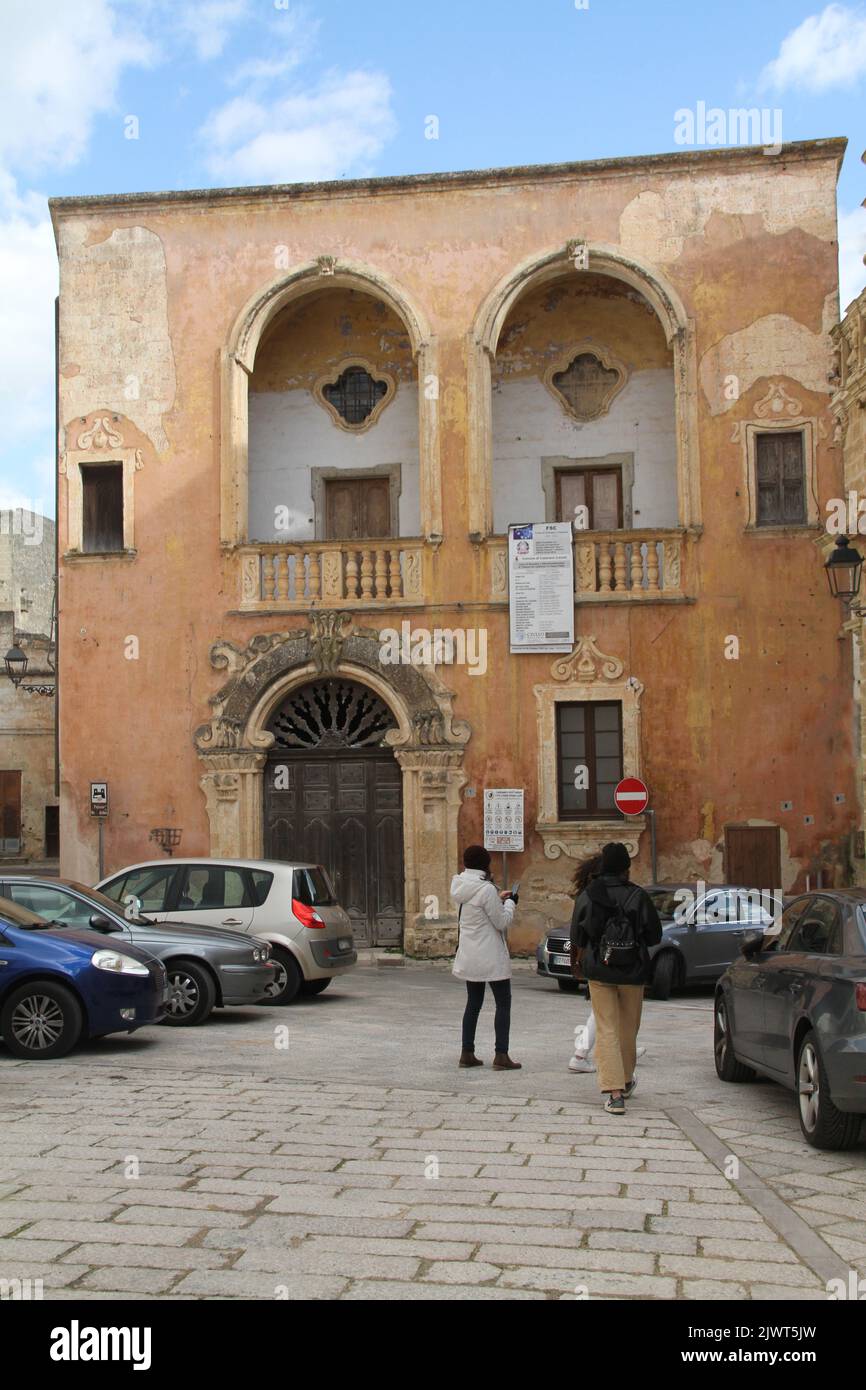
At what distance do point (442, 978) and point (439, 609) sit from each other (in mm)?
5449

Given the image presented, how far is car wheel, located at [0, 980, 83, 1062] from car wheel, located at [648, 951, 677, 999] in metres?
8.08

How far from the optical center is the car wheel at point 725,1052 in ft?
35.9

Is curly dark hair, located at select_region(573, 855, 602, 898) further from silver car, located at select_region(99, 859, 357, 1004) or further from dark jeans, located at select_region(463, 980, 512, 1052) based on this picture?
silver car, located at select_region(99, 859, 357, 1004)

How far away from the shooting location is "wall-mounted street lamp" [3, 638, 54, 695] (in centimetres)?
3219

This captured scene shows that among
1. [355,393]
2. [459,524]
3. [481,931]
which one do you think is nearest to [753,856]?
[459,524]

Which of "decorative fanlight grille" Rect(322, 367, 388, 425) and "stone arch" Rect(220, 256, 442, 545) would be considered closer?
Result: "stone arch" Rect(220, 256, 442, 545)

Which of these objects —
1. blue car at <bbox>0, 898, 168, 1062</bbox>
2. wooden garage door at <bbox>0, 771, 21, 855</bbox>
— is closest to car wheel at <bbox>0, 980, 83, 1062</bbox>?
blue car at <bbox>0, 898, 168, 1062</bbox>

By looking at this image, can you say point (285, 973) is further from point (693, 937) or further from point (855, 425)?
point (855, 425)

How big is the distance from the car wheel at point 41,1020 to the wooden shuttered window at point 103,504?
1275cm

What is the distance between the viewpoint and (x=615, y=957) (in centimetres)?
977

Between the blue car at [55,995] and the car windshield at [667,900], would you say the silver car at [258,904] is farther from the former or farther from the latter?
the car windshield at [667,900]

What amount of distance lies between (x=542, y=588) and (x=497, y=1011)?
1139cm

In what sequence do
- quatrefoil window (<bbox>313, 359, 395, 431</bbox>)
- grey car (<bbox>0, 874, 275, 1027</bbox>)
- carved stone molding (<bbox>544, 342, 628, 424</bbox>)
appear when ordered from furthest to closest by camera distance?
1. quatrefoil window (<bbox>313, 359, 395, 431</bbox>)
2. carved stone molding (<bbox>544, 342, 628, 424</bbox>)
3. grey car (<bbox>0, 874, 275, 1027</bbox>)
